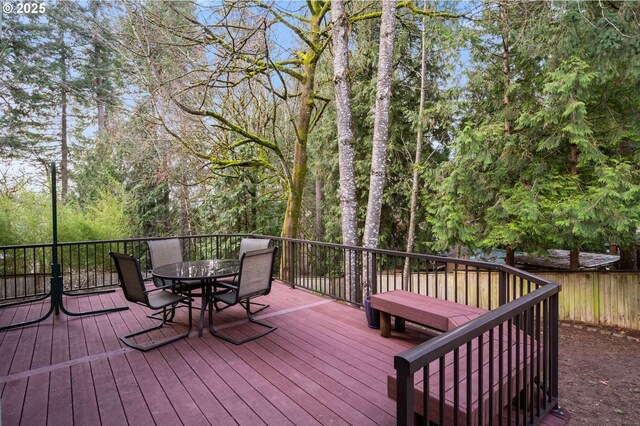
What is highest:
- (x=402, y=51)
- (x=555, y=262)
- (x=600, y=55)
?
(x=402, y=51)

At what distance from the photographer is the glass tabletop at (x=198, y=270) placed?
3.50 meters

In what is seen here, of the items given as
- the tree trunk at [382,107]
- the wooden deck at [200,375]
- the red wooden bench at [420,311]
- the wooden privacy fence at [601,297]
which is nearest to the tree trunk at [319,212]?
the tree trunk at [382,107]

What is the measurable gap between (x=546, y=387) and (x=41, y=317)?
5482mm

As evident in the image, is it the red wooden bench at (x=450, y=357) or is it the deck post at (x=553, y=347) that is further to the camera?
the deck post at (x=553, y=347)

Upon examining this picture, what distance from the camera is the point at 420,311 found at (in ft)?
9.81

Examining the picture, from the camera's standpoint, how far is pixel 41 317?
4215mm

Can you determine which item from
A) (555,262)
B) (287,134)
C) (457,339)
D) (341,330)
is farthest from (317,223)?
(457,339)

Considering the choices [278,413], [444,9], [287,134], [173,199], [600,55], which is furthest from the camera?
[173,199]

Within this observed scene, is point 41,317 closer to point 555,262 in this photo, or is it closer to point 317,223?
point 317,223

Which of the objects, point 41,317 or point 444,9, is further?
point 444,9

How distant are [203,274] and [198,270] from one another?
1.00ft

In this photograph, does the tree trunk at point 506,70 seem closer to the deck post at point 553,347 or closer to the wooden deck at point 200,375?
the deck post at point 553,347

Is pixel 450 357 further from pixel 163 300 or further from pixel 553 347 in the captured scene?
pixel 163 300

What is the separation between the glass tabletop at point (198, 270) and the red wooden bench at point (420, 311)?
1.69m
